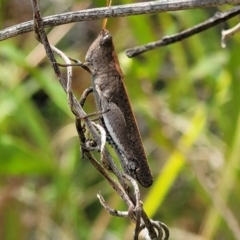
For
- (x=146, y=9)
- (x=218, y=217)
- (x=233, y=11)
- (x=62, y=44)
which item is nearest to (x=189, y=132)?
(x=218, y=217)

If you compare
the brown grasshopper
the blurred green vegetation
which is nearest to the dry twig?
the brown grasshopper

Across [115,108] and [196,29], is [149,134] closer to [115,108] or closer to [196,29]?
[115,108]

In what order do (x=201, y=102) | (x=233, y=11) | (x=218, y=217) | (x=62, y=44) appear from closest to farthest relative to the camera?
(x=233, y=11) < (x=218, y=217) < (x=201, y=102) < (x=62, y=44)

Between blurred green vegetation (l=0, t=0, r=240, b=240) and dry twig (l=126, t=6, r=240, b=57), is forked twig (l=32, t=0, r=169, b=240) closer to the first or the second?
dry twig (l=126, t=6, r=240, b=57)

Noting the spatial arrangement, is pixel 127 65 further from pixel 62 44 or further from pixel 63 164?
pixel 62 44

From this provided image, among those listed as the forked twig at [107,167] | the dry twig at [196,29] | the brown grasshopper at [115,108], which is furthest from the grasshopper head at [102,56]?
the forked twig at [107,167]

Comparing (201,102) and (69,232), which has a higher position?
(201,102)
